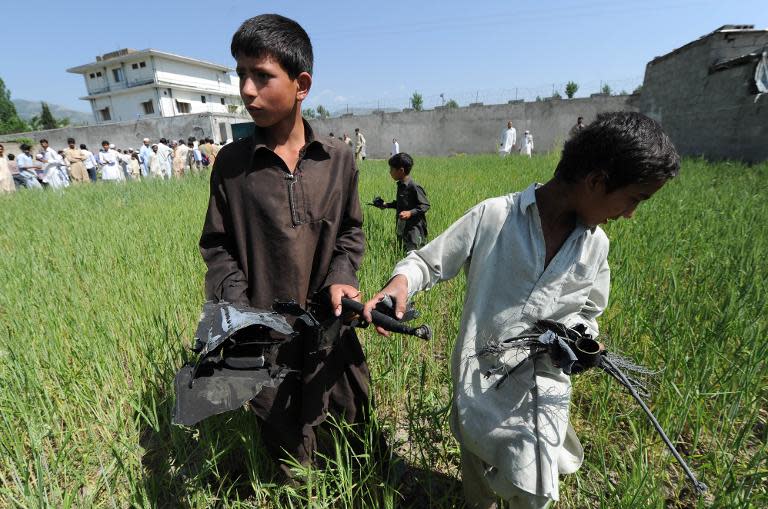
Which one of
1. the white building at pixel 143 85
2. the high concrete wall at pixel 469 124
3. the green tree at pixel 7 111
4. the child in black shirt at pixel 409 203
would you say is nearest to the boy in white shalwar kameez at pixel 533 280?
the child in black shirt at pixel 409 203

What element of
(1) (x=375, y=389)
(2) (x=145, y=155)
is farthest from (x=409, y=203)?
(2) (x=145, y=155)

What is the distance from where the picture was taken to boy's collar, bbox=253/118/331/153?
114 cm

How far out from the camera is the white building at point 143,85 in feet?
106

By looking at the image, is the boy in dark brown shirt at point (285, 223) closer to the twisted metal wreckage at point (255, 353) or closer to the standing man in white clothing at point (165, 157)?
the twisted metal wreckage at point (255, 353)

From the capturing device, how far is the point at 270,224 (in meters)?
1.13

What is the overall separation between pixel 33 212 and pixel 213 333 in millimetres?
6368

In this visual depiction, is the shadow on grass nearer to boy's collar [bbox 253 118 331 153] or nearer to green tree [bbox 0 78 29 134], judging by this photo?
boy's collar [bbox 253 118 331 153]

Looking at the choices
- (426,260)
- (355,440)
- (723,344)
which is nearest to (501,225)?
(426,260)

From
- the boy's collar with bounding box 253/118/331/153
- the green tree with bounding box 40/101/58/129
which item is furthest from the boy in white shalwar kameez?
the green tree with bounding box 40/101/58/129

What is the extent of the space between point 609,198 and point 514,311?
14.0 inches

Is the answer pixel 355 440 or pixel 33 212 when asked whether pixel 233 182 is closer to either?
pixel 355 440

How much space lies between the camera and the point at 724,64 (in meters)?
7.62

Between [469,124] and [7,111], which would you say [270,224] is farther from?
[7,111]

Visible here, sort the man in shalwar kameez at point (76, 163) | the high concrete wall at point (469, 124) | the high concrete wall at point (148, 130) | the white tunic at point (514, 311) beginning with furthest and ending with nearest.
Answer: the high concrete wall at point (148, 130)
the high concrete wall at point (469, 124)
the man in shalwar kameez at point (76, 163)
the white tunic at point (514, 311)
